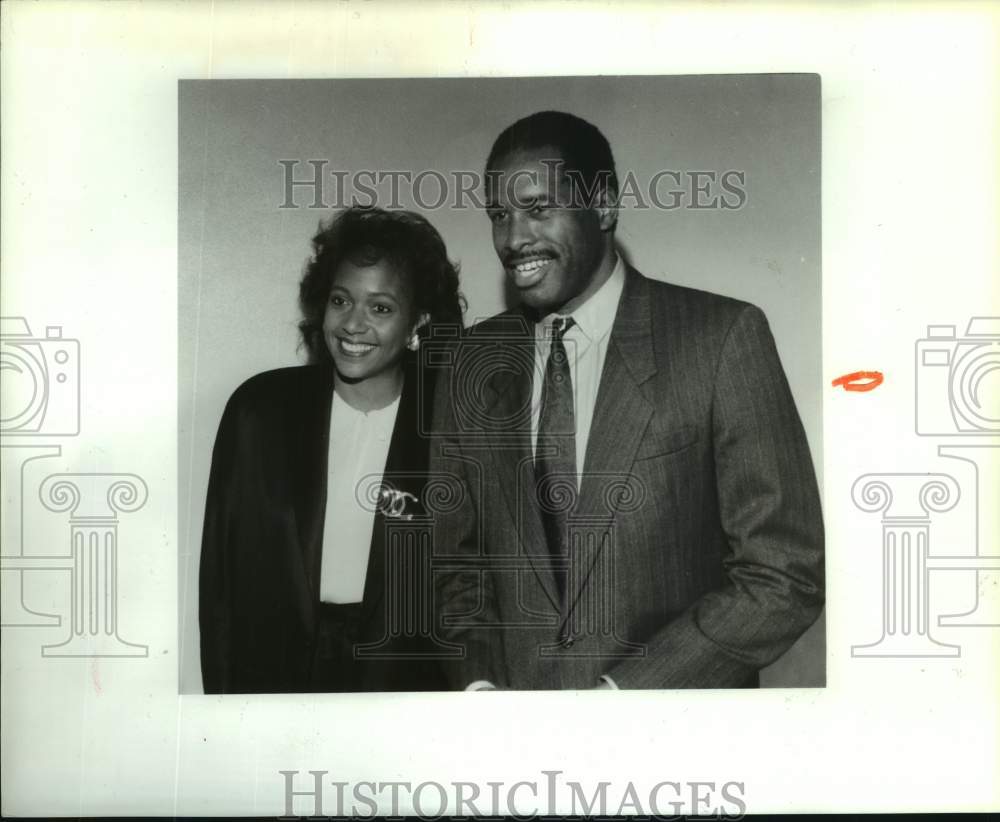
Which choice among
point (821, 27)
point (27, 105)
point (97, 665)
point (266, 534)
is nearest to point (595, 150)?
point (821, 27)

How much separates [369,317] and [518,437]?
1.53 ft

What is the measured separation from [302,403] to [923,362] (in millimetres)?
1537

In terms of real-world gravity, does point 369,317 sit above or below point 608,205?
below

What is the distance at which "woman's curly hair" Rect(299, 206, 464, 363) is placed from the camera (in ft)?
7.35

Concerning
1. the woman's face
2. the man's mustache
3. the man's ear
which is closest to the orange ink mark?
the man's ear

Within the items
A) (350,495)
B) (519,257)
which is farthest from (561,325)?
(350,495)

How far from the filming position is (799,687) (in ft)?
7.43

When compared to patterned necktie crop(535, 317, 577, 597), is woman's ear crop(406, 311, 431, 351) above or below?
above

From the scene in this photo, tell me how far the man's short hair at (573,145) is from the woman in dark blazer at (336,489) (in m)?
0.31

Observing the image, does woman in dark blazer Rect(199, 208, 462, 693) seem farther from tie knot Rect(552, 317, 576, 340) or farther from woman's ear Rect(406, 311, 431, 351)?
tie knot Rect(552, 317, 576, 340)

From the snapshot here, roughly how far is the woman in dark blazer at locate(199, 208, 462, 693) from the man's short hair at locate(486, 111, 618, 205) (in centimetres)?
31

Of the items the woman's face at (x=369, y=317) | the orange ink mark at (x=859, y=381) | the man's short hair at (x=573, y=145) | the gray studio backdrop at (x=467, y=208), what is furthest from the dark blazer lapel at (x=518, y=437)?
the orange ink mark at (x=859, y=381)

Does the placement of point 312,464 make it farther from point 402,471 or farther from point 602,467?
point 602,467

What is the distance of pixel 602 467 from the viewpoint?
2.23m
